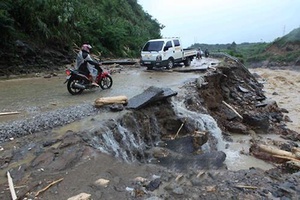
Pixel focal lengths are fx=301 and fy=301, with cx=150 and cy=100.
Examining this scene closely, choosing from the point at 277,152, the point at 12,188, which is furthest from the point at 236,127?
the point at 12,188

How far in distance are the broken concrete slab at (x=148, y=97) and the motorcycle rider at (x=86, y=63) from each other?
8.79 feet

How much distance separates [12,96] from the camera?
11.1 metres

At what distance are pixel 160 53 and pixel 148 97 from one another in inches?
438

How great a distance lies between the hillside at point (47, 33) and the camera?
16.7 m

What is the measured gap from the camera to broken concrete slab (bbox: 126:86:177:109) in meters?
9.02

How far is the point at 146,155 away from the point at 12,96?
20.6 ft

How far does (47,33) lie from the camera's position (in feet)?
61.9

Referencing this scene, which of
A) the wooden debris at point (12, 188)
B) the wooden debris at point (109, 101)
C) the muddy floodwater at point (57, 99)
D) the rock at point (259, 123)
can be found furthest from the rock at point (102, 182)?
A: the rock at point (259, 123)

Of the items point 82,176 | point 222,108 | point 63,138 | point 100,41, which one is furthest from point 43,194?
point 100,41

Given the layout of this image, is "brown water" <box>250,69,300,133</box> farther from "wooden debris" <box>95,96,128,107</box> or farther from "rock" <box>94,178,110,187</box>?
"rock" <box>94,178,110,187</box>

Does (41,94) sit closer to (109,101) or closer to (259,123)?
(109,101)

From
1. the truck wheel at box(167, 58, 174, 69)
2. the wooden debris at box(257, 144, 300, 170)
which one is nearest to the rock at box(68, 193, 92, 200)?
the wooden debris at box(257, 144, 300, 170)

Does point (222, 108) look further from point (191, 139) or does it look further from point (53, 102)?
point (53, 102)

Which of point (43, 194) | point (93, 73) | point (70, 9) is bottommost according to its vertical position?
point (43, 194)
